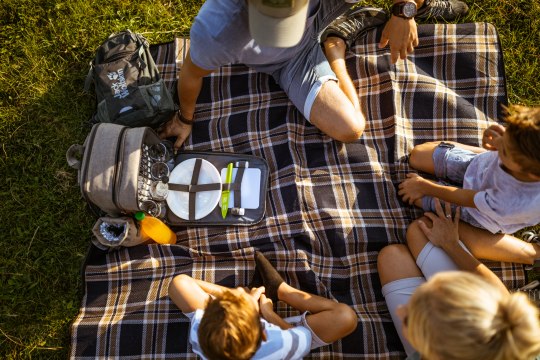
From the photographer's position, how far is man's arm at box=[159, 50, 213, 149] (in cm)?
268

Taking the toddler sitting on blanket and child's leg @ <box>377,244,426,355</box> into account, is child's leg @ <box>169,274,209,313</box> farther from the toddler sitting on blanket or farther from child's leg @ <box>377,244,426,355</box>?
the toddler sitting on blanket

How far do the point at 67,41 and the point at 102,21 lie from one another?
30cm

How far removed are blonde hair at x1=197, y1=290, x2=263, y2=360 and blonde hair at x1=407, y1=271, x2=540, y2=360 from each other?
2.46 ft

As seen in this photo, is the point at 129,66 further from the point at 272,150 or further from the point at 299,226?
the point at 299,226

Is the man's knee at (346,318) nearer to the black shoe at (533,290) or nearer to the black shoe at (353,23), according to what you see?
the black shoe at (533,290)

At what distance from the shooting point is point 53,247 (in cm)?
301

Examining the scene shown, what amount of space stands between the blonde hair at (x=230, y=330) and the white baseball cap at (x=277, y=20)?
127 cm

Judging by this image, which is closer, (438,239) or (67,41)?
(438,239)

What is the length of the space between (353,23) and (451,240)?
1.65 m

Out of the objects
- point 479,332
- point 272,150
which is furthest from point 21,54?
point 479,332

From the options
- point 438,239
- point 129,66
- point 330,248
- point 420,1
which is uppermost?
point 420,1

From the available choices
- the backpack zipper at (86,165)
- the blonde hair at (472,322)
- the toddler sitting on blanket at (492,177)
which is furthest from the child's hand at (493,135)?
the backpack zipper at (86,165)

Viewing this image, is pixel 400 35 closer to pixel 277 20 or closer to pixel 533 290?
pixel 277 20

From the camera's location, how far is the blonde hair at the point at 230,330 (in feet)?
6.53
